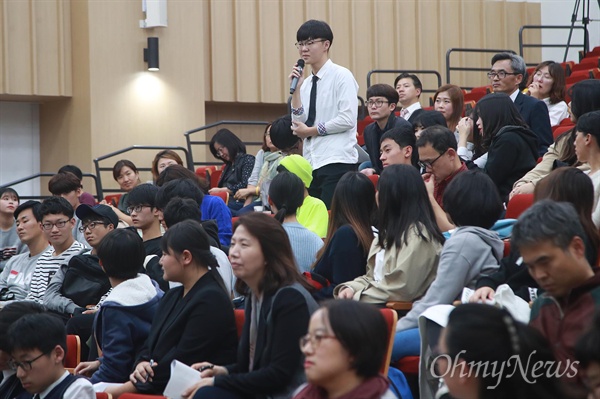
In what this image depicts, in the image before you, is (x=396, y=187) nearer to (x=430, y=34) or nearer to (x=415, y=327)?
(x=415, y=327)

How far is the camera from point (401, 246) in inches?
140

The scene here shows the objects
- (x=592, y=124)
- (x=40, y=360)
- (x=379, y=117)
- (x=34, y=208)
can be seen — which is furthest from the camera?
(x=379, y=117)

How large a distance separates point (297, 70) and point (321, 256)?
207 cm

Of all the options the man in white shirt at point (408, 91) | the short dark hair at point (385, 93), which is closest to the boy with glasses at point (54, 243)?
the short dark hair at point (385, 93)

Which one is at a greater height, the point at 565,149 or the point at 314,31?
the point at 314,31

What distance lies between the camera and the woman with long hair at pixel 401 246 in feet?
11.5

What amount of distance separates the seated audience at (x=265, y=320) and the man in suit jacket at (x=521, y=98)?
256 centimetres

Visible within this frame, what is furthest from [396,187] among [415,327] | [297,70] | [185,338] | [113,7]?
[113,7]

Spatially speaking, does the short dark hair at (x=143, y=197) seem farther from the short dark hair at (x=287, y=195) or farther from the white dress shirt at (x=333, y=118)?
the white dress shirt at (x=333, y=118)

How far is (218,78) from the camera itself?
1155 centimetres

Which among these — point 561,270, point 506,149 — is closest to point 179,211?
point 506,149

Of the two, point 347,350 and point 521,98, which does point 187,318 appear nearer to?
point 347,350

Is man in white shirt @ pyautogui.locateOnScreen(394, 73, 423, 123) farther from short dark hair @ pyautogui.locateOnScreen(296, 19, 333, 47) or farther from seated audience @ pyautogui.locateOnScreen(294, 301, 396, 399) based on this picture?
seated audience @ pyautogui.locateOnScreen(294, 301, 396, 399)

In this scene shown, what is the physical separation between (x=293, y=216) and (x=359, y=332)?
2.18 m
